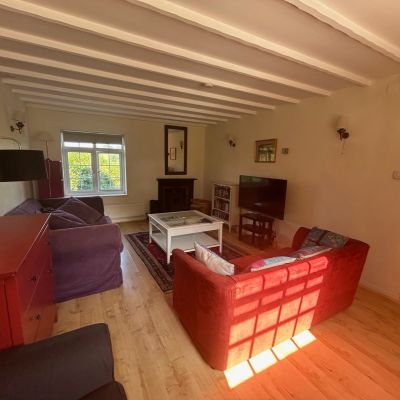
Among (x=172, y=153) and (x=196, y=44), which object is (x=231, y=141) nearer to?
(x=172, y=153)

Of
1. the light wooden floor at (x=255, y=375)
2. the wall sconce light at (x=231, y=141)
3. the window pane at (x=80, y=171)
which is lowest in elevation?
the light wooden floor at (x=255, y=375)

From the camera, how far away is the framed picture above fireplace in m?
5.46

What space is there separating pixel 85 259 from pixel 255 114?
3761mm

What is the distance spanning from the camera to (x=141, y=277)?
280cm

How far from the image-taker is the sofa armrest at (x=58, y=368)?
85 centimetres

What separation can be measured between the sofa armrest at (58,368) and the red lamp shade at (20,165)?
1.06 m

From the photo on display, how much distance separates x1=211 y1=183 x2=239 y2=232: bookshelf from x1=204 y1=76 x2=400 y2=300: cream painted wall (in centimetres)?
81

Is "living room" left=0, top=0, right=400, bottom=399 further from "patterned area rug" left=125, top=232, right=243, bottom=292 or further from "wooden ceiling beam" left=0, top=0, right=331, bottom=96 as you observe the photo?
"patterned area rug" left=125, top=232, right=243, bottom=292

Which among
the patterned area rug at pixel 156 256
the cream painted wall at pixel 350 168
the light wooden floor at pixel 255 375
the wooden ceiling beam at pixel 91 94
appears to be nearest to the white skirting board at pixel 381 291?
the cream painted wall at pixel 350 168

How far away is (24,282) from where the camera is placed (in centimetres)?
112

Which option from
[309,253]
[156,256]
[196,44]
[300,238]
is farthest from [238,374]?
[196,44]

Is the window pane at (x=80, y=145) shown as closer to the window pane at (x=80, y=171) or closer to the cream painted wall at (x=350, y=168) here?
the window pane at (x=80, y=171)

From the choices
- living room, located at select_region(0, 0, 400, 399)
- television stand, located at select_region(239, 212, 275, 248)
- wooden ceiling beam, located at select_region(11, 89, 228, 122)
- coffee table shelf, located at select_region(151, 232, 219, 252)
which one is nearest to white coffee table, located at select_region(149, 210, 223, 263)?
coffee table shelf, located at select_region(151, 232, 219, 252)

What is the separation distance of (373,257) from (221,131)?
3846mm
